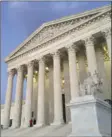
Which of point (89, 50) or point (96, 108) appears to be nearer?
point (96, 108)

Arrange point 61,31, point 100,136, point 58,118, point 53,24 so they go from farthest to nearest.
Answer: point 53,24 < point 61,31 < point 58,118 < point 100,136

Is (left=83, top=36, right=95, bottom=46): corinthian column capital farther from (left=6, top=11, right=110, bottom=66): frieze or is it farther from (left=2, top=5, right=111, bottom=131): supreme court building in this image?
(left=6, top=11, right=110, bottom=66): frieze

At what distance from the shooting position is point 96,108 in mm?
9273

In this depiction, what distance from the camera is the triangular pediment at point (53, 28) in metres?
21.7

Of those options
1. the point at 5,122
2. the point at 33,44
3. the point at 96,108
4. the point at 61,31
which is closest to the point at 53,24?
the point at 61,31

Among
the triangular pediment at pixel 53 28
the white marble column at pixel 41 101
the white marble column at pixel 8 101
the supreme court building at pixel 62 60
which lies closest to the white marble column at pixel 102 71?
the supreme court building at pixel 62 60

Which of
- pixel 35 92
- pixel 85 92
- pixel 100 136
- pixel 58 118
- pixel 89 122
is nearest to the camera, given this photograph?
pixel 100 136

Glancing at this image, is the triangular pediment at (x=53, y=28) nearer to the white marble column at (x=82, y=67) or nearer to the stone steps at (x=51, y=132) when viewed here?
the white marble column at (x=82, y=67)

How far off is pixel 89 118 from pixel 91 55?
38.2ft

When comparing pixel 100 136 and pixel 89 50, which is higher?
pixel 89 50

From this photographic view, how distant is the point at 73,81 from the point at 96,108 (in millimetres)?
10902

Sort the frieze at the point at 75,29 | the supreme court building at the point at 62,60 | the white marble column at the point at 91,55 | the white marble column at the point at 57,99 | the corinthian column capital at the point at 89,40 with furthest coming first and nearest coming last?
the corinthian column capital at the point at 89,40
the frieze at the point at 75,29
the supreme court building at the point at 62,60
the white marble column at the point at 57,99
the white marble column at the point at 91,55

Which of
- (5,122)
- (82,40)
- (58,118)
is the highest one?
(82,40)

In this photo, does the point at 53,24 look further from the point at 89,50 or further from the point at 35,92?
the point at 35,92
